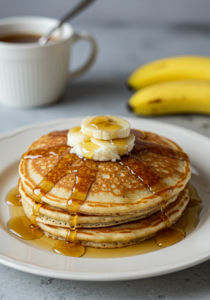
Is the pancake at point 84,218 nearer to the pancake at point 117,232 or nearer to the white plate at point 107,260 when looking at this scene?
the pancake at point 117,232

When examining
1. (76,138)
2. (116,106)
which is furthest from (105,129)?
(116,106)

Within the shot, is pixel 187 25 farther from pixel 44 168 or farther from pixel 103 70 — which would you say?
pixel 44 168

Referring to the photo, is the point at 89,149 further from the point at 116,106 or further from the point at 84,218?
the point at 116,106

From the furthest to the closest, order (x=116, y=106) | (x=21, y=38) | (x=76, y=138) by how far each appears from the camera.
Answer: (x=116, y=106) < (x=21, y=38) < (x=76, y=138)

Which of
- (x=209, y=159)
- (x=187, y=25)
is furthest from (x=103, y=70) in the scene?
(x=209, y=159)

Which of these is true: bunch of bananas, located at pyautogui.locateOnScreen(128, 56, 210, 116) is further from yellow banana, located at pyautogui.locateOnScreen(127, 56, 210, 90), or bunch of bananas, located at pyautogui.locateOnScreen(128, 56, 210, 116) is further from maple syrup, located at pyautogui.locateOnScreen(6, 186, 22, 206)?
maple syrup, located at pyautogui.locateOnScreen(6, 186, 22, 206)
